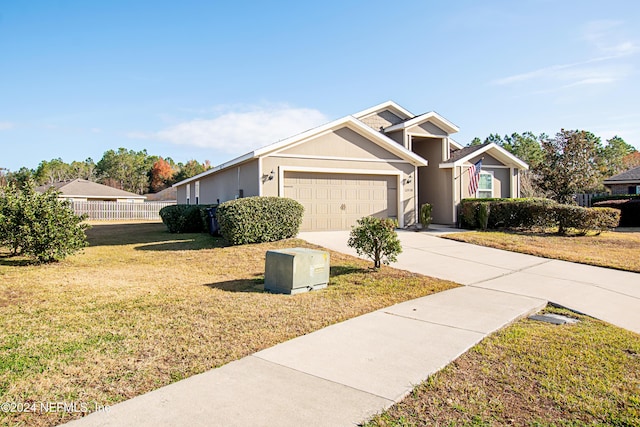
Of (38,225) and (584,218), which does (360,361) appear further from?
(584,218)

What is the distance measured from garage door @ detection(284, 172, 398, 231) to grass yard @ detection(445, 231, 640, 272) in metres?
3.16

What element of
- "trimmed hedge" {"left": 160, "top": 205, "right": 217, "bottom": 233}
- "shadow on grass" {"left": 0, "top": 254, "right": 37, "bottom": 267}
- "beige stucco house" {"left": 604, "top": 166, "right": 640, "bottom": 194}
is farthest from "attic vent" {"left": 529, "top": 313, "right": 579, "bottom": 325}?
"beige stucco house" {"left": 604, "top": 166, "right": 640, "bottom": 194}

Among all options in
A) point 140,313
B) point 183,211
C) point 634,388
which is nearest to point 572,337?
point 634,388

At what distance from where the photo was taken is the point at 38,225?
908 cm

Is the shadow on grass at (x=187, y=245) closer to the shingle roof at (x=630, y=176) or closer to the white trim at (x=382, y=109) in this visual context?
the white trim at (x=382, y=109)

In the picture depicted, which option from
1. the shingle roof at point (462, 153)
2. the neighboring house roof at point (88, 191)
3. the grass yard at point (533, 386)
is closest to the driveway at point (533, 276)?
the grass yard at point (533, 386)

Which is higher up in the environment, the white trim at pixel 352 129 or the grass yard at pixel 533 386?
the white trim at pixel 352 129

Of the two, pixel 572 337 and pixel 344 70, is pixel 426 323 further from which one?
pixel 344 70

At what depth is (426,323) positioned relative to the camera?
536cm

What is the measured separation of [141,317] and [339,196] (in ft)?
35.1

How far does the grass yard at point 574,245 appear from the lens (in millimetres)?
10336

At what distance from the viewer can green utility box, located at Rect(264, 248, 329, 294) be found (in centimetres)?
693

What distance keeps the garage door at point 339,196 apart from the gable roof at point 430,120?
10.2 ft

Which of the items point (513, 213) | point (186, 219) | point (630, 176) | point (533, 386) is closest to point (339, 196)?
point (186, 219)
